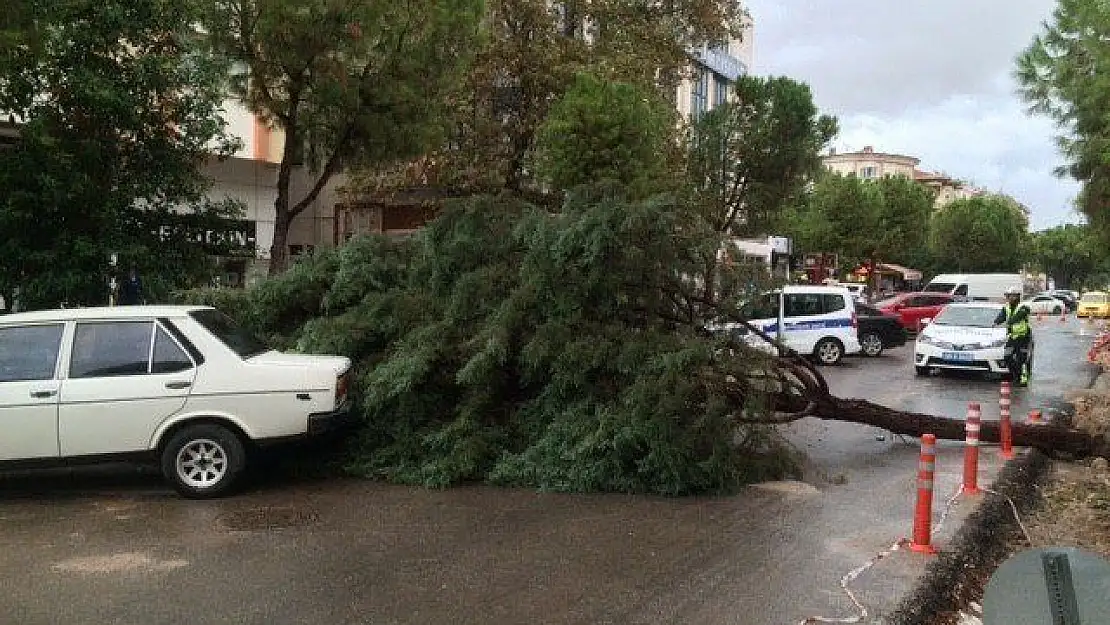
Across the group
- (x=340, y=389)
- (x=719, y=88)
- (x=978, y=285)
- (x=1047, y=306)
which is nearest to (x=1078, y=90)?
(x=340, y=389)

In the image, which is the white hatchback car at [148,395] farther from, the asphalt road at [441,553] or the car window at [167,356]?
the asphalt road at [441,553]

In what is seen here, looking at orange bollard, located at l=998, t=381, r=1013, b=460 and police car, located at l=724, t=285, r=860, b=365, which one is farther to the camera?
police car, located at l=724, t=285, r=860, b=365

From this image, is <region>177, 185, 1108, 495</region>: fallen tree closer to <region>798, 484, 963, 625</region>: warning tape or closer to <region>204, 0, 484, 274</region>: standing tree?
<region>798, 484, 963, 625</region>: warning tape

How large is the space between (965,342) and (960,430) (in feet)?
26.9

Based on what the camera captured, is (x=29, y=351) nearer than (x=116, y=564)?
No

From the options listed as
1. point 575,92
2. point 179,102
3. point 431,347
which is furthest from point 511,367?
point 575,92

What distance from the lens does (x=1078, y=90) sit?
64.4 feet

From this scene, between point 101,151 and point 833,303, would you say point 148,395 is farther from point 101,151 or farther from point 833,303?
point 833,303

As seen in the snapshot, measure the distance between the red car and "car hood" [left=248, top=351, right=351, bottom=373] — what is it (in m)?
24.3

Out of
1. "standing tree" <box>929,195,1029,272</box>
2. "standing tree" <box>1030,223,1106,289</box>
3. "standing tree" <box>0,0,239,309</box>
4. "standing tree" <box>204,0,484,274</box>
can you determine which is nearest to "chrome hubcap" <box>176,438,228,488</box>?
"standing tree" <box>0,0,239,309</box>

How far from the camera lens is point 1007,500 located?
799 cm

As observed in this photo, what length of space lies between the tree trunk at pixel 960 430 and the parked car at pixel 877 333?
491 inches

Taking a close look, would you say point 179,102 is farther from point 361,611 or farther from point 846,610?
point 846,610

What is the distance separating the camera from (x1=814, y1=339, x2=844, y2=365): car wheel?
65.9 ft
